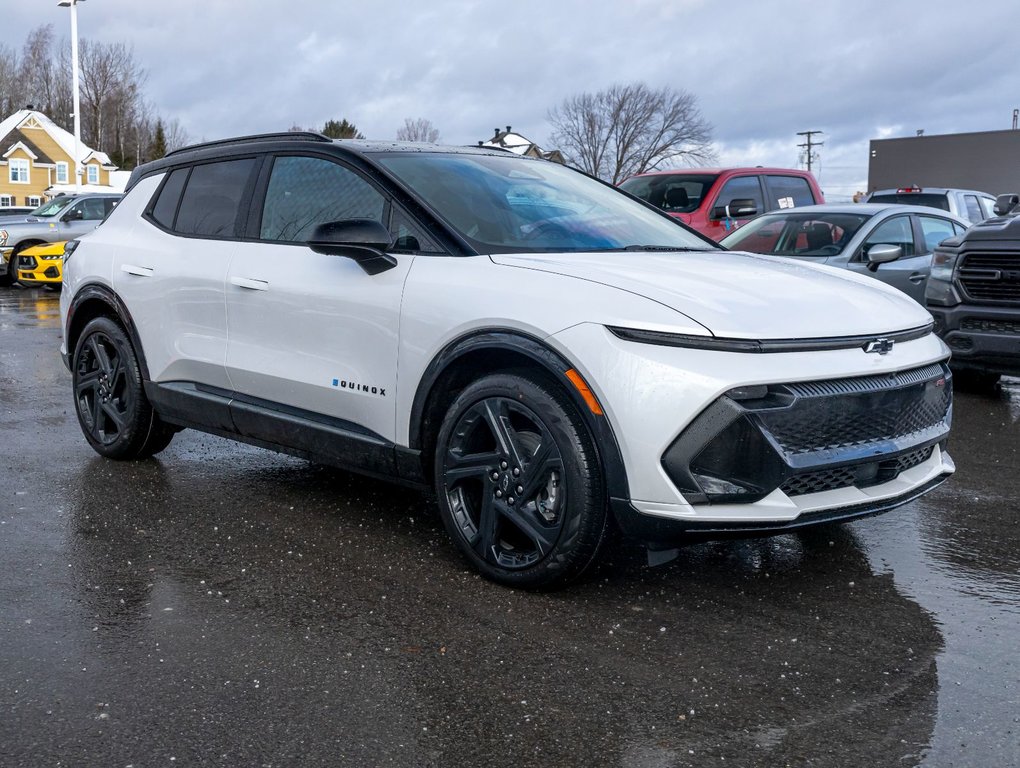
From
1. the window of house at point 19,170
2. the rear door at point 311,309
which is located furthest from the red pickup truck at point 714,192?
the window of house at point 19,170

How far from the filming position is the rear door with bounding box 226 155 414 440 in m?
4.30

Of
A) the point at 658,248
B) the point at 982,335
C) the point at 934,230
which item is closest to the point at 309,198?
the point at 658,248

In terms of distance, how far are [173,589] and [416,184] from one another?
1.85 m

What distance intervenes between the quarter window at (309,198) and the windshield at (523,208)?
170 mm

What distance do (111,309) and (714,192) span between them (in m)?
8.95

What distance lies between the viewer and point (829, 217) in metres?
10.2

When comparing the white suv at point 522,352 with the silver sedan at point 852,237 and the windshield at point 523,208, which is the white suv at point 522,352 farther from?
the silver sedan at point 852,237

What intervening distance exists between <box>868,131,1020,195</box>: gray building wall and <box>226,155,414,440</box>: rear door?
114ft

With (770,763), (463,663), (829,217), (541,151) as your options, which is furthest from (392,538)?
(541,151)

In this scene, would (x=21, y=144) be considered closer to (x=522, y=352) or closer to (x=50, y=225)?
(x=50, y=225)

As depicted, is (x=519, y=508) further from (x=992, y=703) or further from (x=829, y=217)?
(x=829, y=217)

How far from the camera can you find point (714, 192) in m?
13.2

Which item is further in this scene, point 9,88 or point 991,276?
point 9,88

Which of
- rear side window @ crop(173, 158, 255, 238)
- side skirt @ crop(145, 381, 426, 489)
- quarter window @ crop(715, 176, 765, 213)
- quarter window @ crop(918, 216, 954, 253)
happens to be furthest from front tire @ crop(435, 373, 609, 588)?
quarter window @ crop(715, 176, 765, 213)
